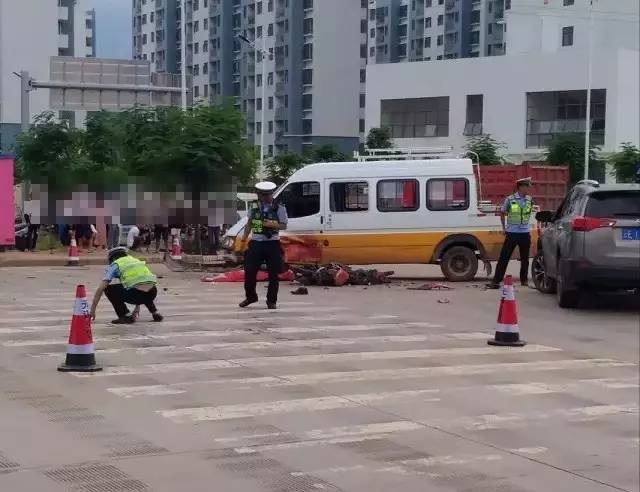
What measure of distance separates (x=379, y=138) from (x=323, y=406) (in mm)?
45184

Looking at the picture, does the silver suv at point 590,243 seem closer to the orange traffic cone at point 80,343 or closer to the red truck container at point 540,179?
the orange traffic cone at point 80,343

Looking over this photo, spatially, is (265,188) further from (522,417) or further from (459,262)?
(522,417)

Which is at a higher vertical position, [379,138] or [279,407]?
[379,138]

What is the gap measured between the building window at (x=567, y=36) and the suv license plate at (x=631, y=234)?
10.3ft

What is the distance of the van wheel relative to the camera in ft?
58.8

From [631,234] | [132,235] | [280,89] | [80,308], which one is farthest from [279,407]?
[280,89]

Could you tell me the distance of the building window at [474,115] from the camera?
1960 inches

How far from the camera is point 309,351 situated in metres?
9.69

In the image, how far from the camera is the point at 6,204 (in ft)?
72.4

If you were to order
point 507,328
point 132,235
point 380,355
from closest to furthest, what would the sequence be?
point 380,355 → point 507,328 → point 132,235

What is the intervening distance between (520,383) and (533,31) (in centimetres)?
552

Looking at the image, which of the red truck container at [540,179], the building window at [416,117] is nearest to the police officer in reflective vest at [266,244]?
the red truck container at [540,179]

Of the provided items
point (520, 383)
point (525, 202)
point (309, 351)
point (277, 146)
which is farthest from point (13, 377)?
point (277, 146)

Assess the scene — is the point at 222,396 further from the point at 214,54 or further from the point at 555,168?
the point at 214,54
